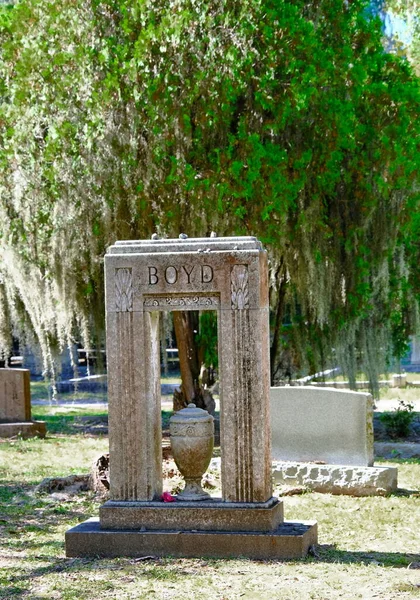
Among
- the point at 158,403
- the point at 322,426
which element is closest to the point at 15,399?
the point at 322,426

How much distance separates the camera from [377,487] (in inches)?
414

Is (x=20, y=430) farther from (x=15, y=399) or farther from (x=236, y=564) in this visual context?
(x=236, y=564)

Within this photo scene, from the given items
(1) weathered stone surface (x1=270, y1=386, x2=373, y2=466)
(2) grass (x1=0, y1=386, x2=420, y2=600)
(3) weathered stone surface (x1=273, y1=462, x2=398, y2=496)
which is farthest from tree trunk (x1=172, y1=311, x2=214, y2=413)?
(2) grass (x1=0, y1=386, x2=420, y2=600)

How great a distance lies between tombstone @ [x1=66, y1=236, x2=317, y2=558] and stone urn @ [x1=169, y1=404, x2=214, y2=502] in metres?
0.16

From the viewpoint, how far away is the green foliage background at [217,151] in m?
13.7

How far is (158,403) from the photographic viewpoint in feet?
26.7

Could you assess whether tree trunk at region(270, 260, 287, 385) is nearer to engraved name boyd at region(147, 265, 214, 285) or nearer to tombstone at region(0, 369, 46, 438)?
tombstone at region(0, 369, 46, 438)

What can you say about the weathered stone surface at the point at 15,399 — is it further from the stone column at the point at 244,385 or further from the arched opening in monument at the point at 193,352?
the stone column at the point at 244,385

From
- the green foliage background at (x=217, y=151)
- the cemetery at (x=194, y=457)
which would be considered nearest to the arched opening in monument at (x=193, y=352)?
the green foliage background at (x=217, y=151)

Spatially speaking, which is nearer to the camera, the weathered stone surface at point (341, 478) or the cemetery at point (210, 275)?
the cemetery at point (210, 275)

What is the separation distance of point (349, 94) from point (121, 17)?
3427 millimetres

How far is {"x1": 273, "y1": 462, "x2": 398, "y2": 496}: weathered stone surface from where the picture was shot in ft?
34.6

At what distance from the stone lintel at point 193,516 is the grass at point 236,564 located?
33 centimetres

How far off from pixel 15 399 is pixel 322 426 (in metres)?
6.64
